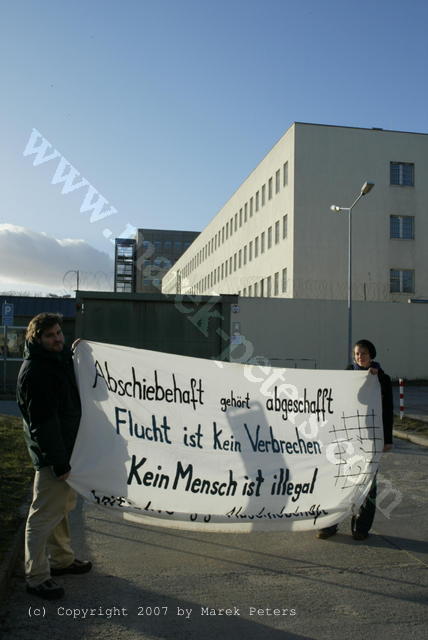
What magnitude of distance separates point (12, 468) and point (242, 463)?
4518 mm

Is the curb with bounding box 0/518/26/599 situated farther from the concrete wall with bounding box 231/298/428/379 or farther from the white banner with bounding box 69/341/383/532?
the concrete wall with bounding box 231/298/428/379

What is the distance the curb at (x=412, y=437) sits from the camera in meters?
12.0

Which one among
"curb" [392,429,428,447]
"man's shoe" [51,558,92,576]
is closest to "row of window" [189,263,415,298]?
"curb" [392,429,428,447]

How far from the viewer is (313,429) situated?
219 inches

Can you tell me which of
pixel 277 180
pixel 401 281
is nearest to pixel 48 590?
pixel 401 281

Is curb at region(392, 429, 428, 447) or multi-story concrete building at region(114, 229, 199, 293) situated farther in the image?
multi-story concrete building at region(114, 229, 199, 293)

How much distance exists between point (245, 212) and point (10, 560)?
50494 millimetres

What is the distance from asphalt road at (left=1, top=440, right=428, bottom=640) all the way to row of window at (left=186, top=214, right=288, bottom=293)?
36.9 m

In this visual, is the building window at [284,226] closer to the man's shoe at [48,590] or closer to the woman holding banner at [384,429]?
the woman holding banner at [384,429]

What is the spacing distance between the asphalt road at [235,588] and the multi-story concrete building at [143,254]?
9476 centimetres

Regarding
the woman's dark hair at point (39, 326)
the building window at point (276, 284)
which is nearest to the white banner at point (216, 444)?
the woman's dark hair at point (39, 326)

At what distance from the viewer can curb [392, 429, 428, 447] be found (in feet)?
39.3

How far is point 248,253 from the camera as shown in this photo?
5234cm

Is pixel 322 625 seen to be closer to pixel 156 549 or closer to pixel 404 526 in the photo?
pixel 156 549
